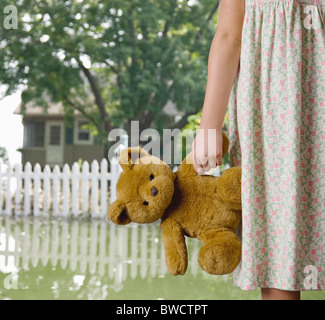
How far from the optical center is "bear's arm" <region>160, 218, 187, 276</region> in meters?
1.20

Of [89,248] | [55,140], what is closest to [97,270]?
[89,248]

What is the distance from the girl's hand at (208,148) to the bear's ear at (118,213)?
244 millimetres

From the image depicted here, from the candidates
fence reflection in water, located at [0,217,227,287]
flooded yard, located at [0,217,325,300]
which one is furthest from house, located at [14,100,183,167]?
flooded yard, located at [0,217,325,300]

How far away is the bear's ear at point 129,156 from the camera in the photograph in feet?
4.34

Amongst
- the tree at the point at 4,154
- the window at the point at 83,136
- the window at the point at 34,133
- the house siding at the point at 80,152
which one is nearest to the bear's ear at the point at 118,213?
the tree at the point at 4,154

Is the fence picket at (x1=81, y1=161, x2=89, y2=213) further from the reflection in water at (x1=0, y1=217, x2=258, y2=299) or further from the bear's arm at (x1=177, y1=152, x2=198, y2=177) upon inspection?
the bear's arm at (x1=177, y1=152, x2=198, y2=177)

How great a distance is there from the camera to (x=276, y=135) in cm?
120

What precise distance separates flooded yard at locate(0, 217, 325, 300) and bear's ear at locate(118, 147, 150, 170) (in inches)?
54.9

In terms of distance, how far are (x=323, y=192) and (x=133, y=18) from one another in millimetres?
10381

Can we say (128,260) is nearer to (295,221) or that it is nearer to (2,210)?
(295,221)

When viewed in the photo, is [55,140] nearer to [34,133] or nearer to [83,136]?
[34,133]

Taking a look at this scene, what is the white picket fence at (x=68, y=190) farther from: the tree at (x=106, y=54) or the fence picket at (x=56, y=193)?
the tree at (x=106, y=54)

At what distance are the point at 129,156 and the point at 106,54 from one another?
9944mm
